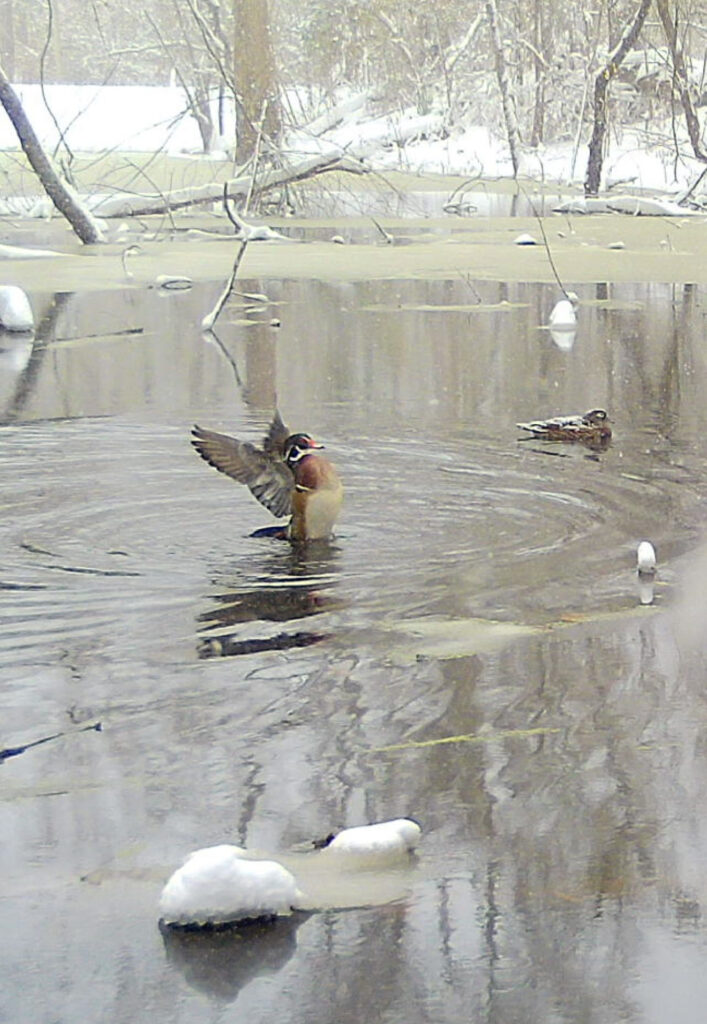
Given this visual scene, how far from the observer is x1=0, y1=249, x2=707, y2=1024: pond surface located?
8.13 ft

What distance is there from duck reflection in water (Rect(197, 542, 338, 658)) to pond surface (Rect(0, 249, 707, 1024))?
12 mm

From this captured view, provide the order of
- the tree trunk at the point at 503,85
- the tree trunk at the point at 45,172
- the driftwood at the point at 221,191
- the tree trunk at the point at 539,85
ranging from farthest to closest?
the tree trunk at the point at 539,85 → the tree trunk at the point at 503,85 → the driftwood at the point at 221,191 → the tree trunk at the point at 45,172

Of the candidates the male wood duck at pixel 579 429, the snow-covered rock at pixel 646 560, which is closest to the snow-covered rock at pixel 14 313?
the male wood duck at pixel 579 429

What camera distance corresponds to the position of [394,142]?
25.3m

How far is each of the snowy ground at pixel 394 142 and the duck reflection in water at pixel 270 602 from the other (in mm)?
13282

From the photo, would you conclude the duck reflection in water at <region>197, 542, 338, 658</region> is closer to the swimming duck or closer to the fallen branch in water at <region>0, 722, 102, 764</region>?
the fallen branch in water at <region>0, 722, 102, 764</region>

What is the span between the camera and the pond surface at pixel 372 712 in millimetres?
2479

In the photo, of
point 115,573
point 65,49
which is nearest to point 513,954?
point 115,573

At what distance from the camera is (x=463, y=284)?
14.8 m

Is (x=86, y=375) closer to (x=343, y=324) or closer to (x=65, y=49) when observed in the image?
(x=343, y=324)

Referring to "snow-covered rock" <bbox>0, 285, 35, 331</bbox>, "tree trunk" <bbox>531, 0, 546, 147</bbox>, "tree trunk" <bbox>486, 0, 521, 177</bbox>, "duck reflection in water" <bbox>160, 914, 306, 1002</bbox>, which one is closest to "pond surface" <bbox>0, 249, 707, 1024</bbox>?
"duck reflection in water" <bbox>160, 914, 306, 1002</bbox>

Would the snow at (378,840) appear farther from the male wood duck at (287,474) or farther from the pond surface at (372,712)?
the male wood duck at (287,474)

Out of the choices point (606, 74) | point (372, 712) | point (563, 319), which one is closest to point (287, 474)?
point (372, 712)

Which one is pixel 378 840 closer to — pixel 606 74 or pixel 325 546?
pixel 325 546
